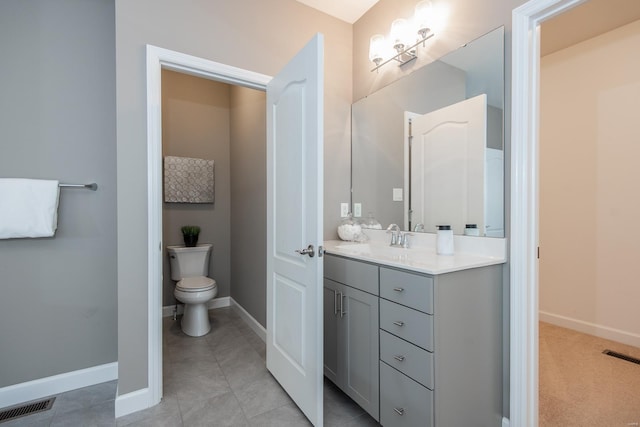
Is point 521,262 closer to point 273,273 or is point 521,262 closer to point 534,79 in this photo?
point 534,79

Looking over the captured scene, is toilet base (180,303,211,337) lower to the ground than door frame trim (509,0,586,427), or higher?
lower

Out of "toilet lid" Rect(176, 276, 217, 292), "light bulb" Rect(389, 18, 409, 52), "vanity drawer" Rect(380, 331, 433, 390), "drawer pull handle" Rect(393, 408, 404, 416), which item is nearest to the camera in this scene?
"vanity drawer" Rect(380, 331, 433, 390)

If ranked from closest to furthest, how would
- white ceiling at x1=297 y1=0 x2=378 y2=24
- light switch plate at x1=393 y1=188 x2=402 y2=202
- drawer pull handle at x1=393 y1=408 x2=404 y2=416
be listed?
drawer pull handle at x1=393 y1=408 x2=404 y2=416 → light switch plate at x1=393 y1=188 x2=402 y2=202 → white ceiling at x1=297 y1=0 x2=378 y2=24

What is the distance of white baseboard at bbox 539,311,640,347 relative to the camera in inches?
99.0

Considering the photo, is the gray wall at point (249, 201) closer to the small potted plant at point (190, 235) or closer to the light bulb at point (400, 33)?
the small potted plant at point (190, 235)

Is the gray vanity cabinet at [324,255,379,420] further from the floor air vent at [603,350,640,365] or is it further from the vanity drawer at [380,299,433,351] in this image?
the floor air vent at [603,350,640,365]

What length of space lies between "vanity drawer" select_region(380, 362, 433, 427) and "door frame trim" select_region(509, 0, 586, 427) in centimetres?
55

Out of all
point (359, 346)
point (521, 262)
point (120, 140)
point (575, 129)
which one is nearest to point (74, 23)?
point (120, 140)

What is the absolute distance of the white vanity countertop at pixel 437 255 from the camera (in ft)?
4.36

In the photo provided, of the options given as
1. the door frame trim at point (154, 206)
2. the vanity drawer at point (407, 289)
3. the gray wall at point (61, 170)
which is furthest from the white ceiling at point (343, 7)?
the vanity drawer at point (407, 289)

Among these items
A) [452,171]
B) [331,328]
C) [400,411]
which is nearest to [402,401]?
[400,411]

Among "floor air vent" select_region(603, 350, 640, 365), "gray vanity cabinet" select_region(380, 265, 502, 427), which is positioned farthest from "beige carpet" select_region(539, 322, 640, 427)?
"gray vanity cabinet" select_region(380, 265, 502, 427)

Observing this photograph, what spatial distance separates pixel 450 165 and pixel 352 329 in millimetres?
1133

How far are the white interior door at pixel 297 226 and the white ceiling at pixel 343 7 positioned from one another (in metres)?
0.85
